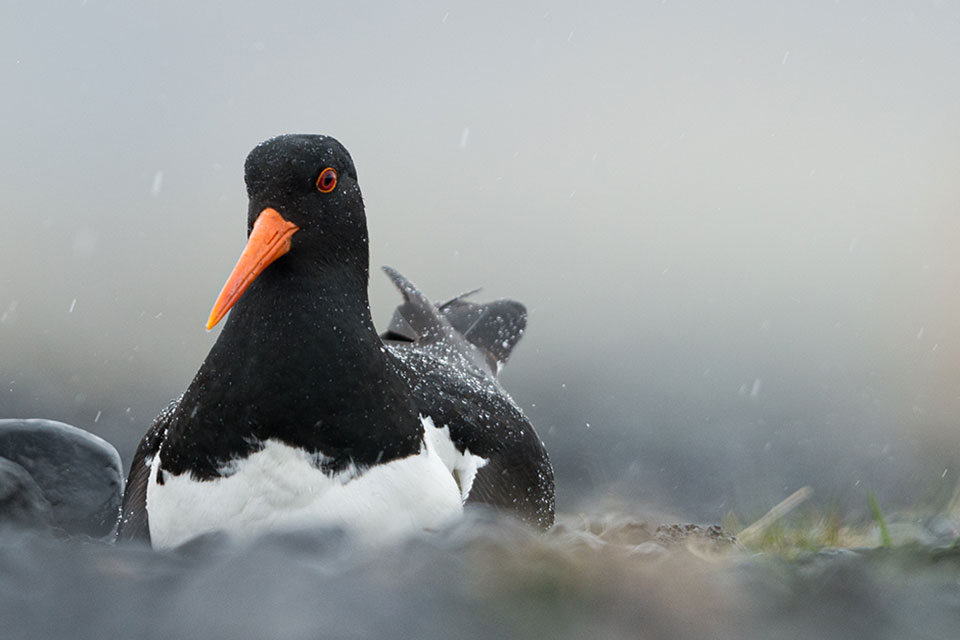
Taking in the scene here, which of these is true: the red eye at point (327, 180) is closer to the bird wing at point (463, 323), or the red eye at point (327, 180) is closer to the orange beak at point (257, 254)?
the orange beak at point (257, 254)

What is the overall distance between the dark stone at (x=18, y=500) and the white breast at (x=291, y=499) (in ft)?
1.75

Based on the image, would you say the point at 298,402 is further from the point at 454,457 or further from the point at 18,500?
the point at 18,500

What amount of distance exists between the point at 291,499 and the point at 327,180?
1.09 meters

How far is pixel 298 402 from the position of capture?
3184 mm

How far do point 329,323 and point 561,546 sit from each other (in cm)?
183

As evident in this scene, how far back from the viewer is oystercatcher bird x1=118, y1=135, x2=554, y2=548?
10.3 feet

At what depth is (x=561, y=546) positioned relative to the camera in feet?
5.34

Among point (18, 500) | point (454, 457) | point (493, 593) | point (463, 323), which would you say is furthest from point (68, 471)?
point (493, 593)

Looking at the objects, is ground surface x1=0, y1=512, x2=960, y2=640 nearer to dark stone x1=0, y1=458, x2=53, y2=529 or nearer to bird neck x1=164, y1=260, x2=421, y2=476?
bird neck x1=164, y1=260, x2=421, y2=476

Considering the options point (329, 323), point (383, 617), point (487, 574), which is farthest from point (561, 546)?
point (329, 323)

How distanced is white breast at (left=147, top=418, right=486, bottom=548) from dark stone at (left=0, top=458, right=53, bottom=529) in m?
0.53

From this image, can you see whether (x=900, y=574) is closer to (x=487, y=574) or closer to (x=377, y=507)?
(x=487, y=574)

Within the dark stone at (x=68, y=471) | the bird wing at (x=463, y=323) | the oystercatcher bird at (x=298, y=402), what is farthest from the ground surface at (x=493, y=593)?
the bird wing at (x=463, y=323)

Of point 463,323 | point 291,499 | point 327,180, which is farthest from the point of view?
point 463,323
